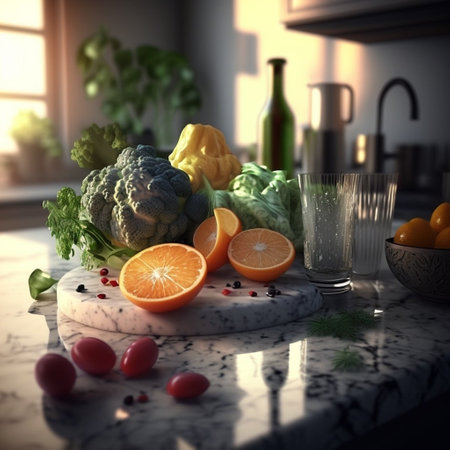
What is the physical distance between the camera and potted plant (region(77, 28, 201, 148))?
3.76m

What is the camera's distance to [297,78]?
334 cm

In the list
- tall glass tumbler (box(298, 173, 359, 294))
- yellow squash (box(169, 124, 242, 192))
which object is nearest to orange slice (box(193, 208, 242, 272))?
tall glass tumbler (box(298, 173, 359, 294))

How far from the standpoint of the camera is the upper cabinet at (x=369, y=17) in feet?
6.93

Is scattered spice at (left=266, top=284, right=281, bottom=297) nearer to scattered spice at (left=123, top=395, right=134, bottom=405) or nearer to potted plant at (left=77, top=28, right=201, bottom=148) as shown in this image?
scattered spice at (left=123, top=395, right=134, bottom=405)

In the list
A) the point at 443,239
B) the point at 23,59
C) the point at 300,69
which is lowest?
the point at 443,239

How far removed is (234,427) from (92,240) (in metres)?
0.59

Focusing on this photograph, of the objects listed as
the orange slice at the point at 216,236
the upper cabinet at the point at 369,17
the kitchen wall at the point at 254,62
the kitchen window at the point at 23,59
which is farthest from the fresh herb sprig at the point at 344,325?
the kitchen window at the point at 23,59

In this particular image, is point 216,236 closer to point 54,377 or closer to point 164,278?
point 164,278

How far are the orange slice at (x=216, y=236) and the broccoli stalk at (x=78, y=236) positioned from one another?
13 centimetres

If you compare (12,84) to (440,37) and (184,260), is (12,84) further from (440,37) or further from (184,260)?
(184,260)

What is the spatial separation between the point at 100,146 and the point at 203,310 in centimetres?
51

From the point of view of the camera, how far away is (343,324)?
72cm

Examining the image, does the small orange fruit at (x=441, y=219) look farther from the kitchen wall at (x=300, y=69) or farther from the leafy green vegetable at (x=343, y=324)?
the kitchen wall at (x=300, y=69)

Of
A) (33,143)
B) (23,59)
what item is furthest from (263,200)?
(23,59)
